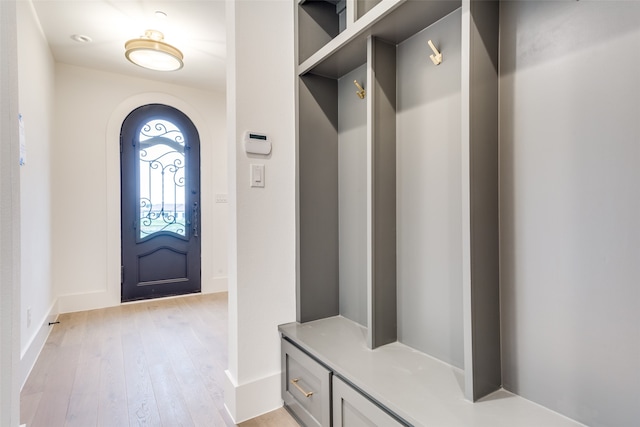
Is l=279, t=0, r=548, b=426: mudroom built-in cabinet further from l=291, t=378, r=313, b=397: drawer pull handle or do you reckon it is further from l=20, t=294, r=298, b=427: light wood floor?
l=20, t=294, r=298, b=427: light wood floor

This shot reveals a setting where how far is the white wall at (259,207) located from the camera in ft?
5.60

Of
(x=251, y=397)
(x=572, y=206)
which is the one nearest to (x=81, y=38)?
(x=251, y=397)

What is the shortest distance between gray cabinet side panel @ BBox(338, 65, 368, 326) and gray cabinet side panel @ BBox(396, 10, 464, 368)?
0.26 meters

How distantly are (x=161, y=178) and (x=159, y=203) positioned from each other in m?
0.31

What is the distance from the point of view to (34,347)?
2.43 metres

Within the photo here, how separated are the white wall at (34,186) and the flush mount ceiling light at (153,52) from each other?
69 cm

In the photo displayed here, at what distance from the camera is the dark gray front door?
3.85 m

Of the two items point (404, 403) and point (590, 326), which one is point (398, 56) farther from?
point (404, 403)

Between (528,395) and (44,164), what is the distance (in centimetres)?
394

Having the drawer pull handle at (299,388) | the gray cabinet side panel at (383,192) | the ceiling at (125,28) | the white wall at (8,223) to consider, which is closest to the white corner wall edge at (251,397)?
the drawer pull handle at (299,388)

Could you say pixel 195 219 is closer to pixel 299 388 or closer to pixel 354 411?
pixel 299 388

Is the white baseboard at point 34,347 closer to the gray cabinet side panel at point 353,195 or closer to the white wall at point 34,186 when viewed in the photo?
the white wall at point 34,186

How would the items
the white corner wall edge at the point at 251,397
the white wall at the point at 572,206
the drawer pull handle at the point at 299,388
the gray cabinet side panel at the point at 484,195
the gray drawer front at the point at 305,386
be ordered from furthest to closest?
the white corner wall edge at the point at 251,397
the drawer pull handle at the point at 299,388
the gray drawer front at the point at 305,386
the gray cabinet side panel at the point at 484,195
the white wall at the point at 572,206

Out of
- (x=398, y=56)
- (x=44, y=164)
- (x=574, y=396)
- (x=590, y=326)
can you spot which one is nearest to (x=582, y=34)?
(x=398, y=56)
